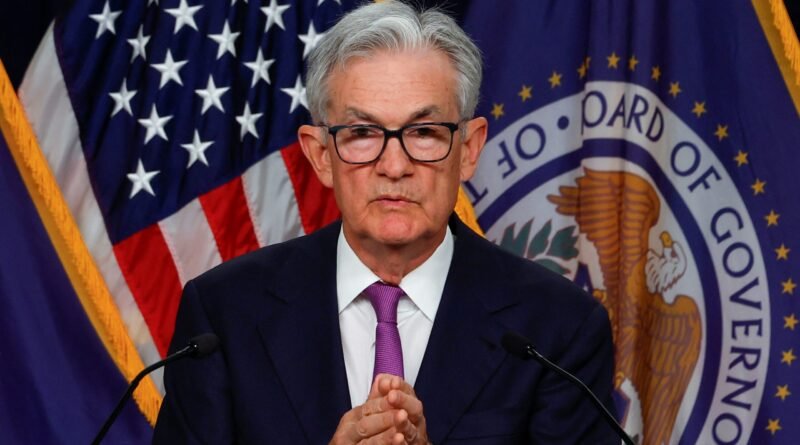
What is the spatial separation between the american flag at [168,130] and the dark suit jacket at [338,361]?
1019 mm

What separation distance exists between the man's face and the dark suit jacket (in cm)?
18

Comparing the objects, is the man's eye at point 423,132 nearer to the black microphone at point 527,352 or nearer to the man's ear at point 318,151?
the man's ear at point 318,151

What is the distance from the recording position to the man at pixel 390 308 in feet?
6.91

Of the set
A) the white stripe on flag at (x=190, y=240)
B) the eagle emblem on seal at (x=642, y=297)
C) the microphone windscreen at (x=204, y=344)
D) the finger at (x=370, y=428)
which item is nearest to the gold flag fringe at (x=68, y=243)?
the white stripe on flag at (x=190, y=240)

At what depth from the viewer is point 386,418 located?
1.83 metres

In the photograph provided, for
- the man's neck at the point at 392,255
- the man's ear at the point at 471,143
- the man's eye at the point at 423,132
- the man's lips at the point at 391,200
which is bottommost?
the man's neck at the point at 392,255

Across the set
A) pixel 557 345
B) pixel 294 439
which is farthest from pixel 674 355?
pixel 294 439

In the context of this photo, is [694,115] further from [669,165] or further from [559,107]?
[559,107]

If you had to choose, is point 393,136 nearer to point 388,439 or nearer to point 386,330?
point 386,330

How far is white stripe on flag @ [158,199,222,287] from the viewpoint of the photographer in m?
3.30

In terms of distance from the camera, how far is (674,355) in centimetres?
326

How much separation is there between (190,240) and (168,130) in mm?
307

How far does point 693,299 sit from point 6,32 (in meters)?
2.03

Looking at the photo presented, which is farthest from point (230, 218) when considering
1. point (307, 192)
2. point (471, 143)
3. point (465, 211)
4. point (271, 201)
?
point (471, 143)
